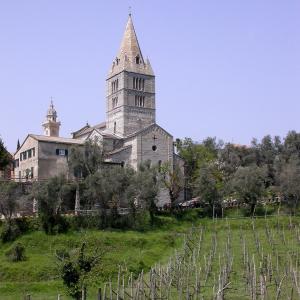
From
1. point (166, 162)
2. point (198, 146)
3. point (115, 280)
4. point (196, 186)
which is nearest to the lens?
point (115, 280)

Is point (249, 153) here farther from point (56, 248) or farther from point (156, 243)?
point (56, 248)

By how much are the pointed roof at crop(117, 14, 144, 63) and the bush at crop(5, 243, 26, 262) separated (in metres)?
38.9

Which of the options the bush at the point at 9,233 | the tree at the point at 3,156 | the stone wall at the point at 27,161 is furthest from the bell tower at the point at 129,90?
the bush at the point at 9,233

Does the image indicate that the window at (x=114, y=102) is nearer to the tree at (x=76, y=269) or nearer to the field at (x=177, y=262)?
the field at (x=177, y=262)

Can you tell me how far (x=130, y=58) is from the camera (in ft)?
252

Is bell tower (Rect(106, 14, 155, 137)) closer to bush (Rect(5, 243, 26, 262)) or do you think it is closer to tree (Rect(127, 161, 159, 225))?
tree (Rect(127, 161, 159, 225))

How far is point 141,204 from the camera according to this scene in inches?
2266

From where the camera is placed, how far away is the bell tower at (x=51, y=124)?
94.8m

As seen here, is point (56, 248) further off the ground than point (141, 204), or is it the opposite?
point (141, 204)

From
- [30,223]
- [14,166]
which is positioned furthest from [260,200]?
[14,166]

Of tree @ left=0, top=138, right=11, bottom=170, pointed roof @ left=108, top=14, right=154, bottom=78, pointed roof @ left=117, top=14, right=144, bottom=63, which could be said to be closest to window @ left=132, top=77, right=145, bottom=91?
pointed roof @ left=108, top=14, right=154, bottom=78

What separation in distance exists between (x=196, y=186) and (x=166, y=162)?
23.2 ft

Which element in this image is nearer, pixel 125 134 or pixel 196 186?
pixel 196 186

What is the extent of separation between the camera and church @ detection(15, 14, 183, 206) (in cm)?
6650
